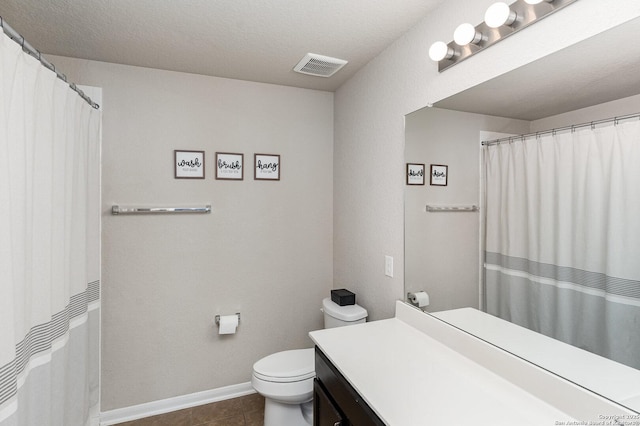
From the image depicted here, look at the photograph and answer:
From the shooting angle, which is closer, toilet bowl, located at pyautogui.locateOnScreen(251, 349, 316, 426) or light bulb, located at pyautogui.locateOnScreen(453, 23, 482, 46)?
light bulb, located at pyautogui.locateOnScreen(453, 23, 482, 46)

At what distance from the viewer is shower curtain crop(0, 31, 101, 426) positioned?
0.97 meters

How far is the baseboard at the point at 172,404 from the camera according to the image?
2.20 m

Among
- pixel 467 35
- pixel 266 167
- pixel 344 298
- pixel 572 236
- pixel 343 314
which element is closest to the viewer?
pixel 572 236

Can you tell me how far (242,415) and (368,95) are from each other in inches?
93.3

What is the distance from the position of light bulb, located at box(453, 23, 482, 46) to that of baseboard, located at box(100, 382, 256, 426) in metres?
2.61

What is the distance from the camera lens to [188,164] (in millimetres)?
2338

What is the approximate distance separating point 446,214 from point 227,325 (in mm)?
1700

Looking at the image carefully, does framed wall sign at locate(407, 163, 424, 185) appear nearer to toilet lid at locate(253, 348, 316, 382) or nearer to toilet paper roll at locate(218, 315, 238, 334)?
toilet lid at locate(253, 348, 316, 382)

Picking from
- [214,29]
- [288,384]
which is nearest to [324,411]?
[288,384]

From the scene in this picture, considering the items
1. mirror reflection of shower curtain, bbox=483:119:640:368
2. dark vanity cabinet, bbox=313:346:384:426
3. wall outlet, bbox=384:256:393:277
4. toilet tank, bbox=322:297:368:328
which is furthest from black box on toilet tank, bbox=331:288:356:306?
mirror reflection of shower curtain, bbox=483:119:640:368

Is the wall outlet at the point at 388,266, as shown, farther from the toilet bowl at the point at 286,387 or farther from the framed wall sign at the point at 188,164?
the framed wall sign at the point at 188,164

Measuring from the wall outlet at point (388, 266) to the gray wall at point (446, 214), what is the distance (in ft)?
0.53

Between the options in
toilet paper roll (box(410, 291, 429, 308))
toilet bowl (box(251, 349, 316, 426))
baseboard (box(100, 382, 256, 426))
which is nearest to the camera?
toilet paper roll (box(410, 291, 429, 308))

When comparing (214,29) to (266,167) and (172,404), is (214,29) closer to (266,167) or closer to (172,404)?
(266,167)
